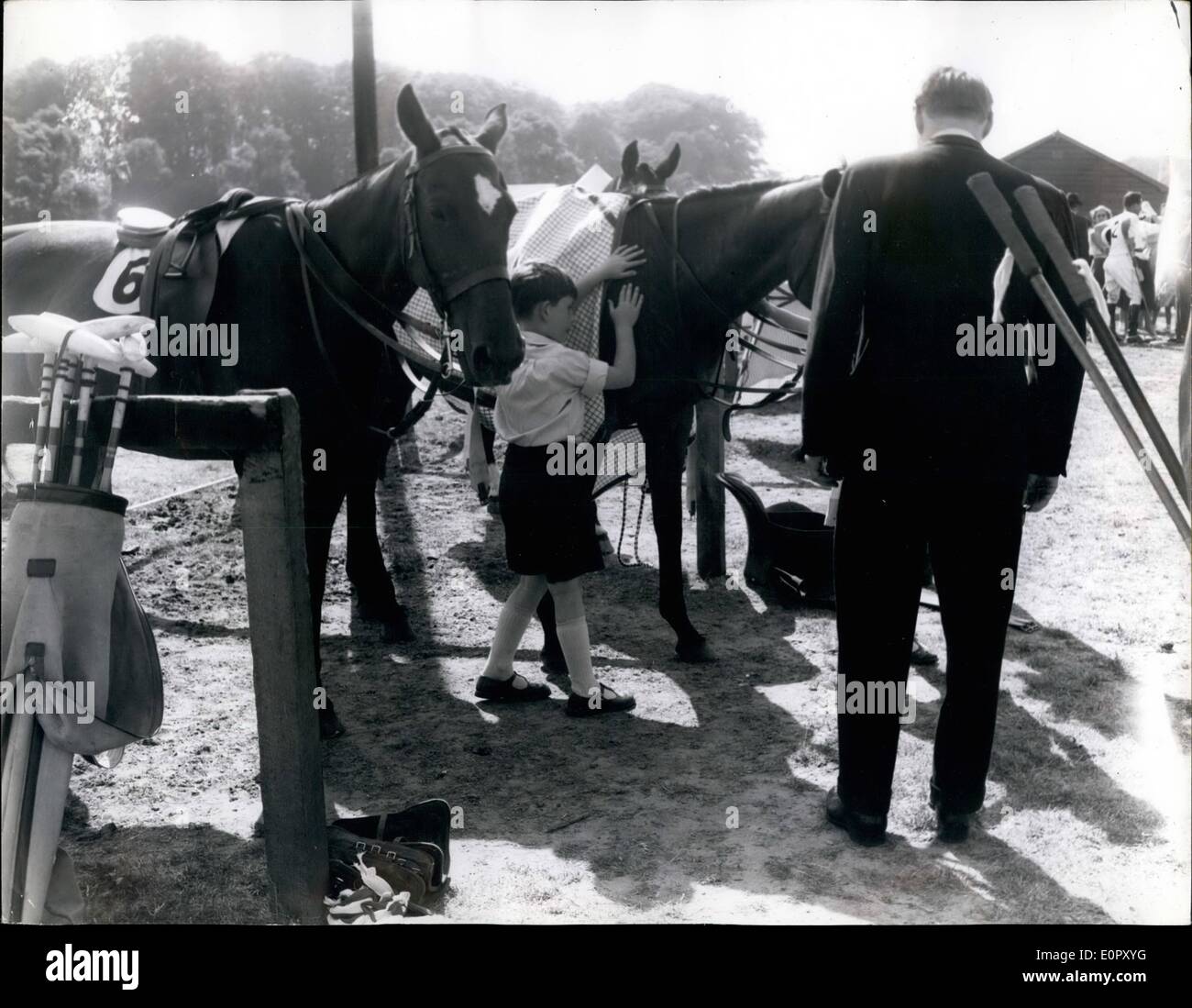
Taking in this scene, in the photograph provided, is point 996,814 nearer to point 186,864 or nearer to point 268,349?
point 186,864

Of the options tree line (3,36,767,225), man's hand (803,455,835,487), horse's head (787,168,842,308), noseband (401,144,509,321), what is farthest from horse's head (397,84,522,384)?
horse's head (787,168,842,308)

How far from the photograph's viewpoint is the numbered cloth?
2777mm

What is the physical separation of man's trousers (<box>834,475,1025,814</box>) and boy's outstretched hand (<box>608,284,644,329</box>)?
144 centimetres

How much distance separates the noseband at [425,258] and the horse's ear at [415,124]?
0.10 feet

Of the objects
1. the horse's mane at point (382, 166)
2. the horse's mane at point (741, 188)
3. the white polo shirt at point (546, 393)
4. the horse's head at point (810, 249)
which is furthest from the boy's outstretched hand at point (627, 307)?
the horse's mane at point (382, 166)

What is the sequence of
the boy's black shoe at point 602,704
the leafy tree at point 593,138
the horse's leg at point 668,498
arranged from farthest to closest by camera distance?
1. the leafy tree at point 593,138
2. the horse's leg at point 668,498
3. the boy's black shoe at point 602,704

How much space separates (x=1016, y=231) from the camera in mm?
2988

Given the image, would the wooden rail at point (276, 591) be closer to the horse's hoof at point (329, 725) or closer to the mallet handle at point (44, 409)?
the mallet handle at point (44, 409)

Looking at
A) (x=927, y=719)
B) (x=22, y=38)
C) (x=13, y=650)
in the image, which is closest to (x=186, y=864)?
(x=13, y=650)

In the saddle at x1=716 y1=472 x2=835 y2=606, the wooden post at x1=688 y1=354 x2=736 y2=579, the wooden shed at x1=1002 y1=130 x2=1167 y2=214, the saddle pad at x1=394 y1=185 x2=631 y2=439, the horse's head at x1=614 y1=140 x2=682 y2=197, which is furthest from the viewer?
the wooden shed at x1=1002 y1=130 x2=1167 y2=214

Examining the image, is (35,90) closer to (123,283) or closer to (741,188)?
(123,283)

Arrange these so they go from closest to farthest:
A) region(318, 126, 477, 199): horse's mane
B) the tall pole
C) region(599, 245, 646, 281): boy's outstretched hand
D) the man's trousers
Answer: the man's trousers → region(318, 126, 477, 199): horse's mane → the tall pole → region(599, 245, 646, 281): boy's outstretched hand

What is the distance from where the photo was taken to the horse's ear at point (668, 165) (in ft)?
18.6

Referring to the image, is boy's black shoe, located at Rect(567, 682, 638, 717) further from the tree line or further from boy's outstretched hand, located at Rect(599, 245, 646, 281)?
the tree line
